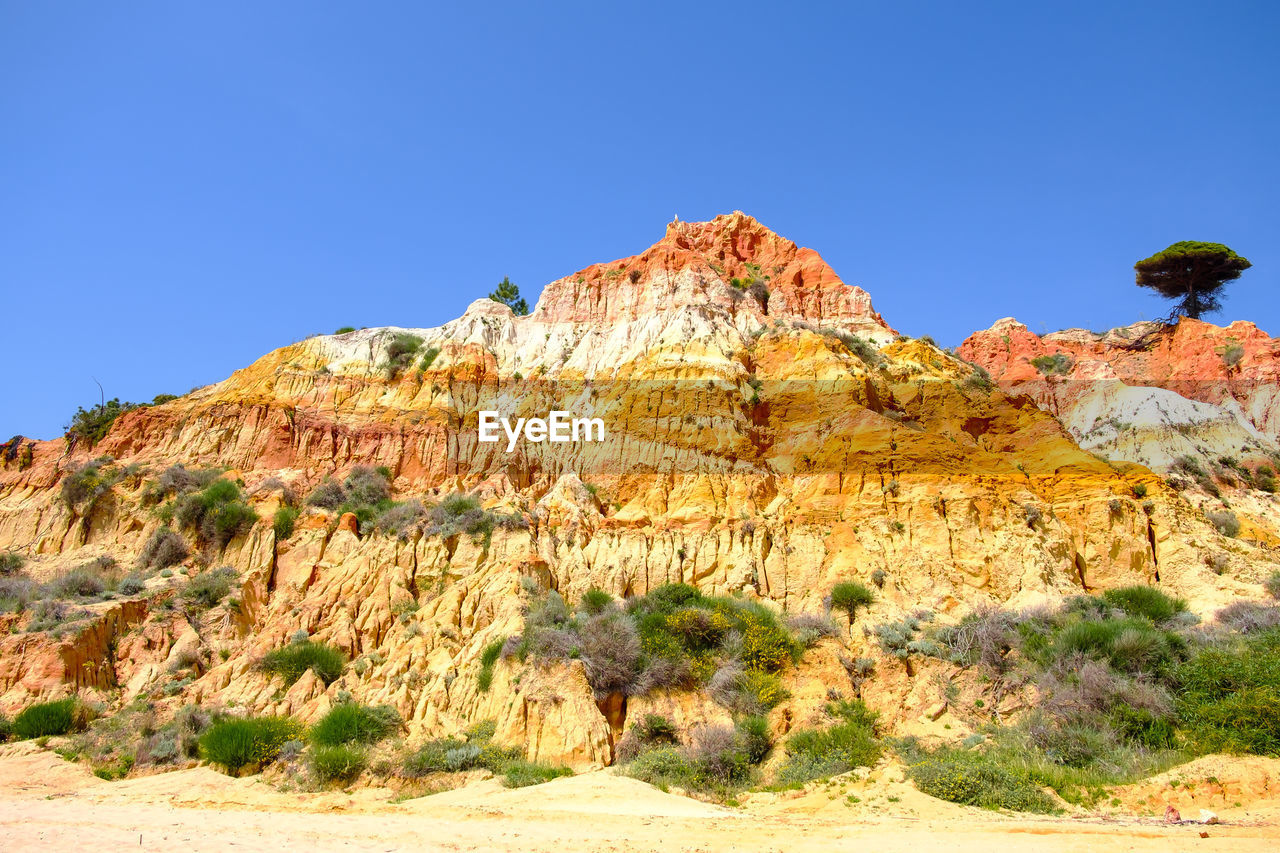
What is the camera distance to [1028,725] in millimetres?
16562

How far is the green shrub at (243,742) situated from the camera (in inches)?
674

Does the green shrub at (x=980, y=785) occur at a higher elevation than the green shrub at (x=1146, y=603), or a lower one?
lower

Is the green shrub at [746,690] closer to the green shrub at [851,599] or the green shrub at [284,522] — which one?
the green shrub at [851,599]

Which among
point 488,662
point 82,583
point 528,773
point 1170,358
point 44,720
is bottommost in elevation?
point 528,773

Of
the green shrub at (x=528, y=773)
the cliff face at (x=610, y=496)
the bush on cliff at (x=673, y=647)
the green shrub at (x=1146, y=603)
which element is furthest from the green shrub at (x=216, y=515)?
the green shrub at (x=1146, y=603)

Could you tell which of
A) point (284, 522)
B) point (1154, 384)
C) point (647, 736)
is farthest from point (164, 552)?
point (1154, 384)

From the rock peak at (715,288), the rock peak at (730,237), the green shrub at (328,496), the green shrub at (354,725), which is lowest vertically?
the green shrub at (354,725)

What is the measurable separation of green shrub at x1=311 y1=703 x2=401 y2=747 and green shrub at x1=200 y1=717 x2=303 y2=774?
84 centimetres

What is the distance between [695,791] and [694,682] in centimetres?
396

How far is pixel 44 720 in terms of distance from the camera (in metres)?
18.1

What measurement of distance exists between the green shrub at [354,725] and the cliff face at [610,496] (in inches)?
31.6

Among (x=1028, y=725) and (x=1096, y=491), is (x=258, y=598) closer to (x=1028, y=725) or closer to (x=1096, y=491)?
(x=1028, y=725)

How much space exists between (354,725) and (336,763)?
1.41 meters

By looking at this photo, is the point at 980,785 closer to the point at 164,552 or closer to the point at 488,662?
the point at 488,662
